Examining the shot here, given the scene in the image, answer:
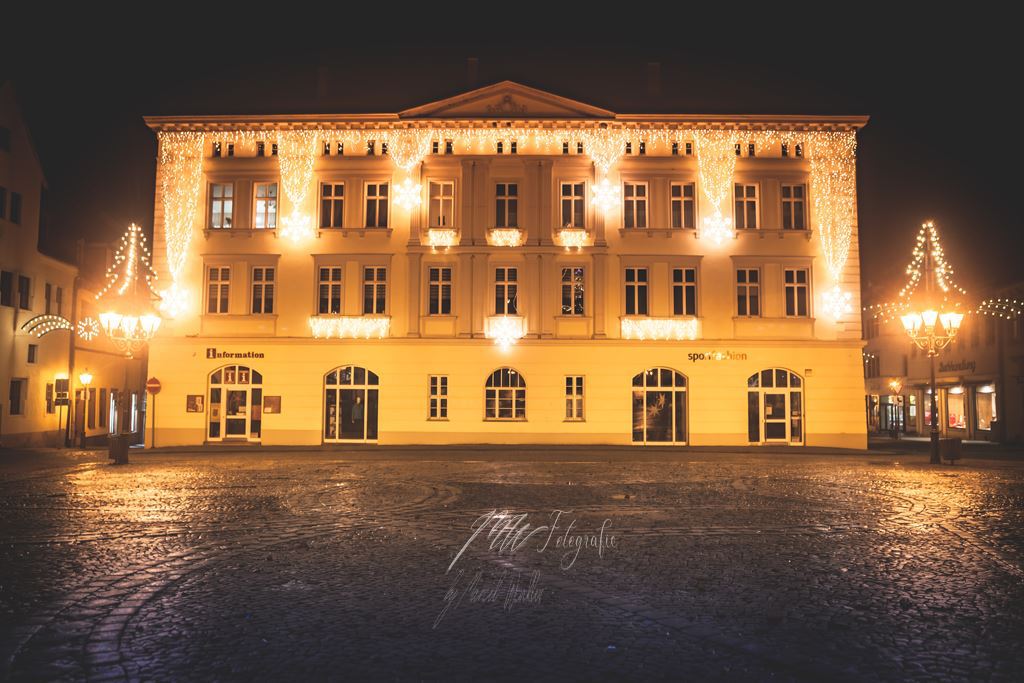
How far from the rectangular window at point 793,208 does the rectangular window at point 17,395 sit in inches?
1266

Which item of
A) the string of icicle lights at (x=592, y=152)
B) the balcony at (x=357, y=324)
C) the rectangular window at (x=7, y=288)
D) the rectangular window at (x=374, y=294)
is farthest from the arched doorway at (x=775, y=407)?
the rectangular window at (x=7, y=288)

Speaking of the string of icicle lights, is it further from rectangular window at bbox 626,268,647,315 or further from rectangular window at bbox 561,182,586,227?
rectangular window at bbox 626,268,647,315

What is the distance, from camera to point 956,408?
44.7m

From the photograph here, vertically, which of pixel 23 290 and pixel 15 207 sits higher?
pixel 15 207

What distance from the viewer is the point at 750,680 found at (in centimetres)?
512

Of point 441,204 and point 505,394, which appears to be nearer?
point 505,394

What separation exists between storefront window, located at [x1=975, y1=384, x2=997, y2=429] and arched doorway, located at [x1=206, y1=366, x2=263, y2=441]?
116ft

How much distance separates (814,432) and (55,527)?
27.0m

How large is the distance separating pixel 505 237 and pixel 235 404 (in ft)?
41.4

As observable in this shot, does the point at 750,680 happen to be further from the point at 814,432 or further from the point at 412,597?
the point at 814,432

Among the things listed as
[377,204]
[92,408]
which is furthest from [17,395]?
[377,204]

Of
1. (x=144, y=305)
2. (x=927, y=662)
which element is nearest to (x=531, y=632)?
(x=927, y=662)

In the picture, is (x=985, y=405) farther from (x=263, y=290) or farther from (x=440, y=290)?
(x=263, y=290)

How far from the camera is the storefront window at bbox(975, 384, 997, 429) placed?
40.8 metres
